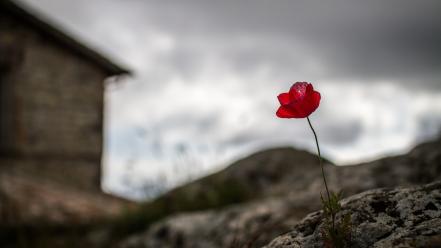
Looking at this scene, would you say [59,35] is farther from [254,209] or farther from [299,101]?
[299,101]

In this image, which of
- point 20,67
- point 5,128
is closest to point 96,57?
point 20,67

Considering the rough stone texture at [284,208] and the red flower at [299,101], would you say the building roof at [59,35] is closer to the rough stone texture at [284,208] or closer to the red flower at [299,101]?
the rough stone texture at [284,208]

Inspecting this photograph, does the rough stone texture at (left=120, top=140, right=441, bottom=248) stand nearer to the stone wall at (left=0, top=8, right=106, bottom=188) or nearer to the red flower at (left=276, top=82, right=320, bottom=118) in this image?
the red flower at (left=276, top=82, right=320, bottom=118)

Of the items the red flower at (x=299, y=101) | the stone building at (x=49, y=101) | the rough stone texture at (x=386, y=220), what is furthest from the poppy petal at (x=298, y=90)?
the stone building at (x=49, y=101)

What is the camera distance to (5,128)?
429 inches

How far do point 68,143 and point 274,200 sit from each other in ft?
28.8

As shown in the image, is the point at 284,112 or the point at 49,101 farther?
the point at 49,101

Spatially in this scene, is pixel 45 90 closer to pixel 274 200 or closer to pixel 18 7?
pixel 18 7

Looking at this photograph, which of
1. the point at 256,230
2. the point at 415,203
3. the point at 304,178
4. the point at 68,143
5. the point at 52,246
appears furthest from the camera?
the point at 68,143

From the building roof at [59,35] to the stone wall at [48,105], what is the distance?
0.11 metres

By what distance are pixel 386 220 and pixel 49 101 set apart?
1101 cm

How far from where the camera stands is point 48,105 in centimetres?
1148

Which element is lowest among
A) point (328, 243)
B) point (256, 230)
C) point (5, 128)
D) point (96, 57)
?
point (256, 230)

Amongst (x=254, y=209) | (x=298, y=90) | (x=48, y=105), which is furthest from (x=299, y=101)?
(x=48, y=105)
